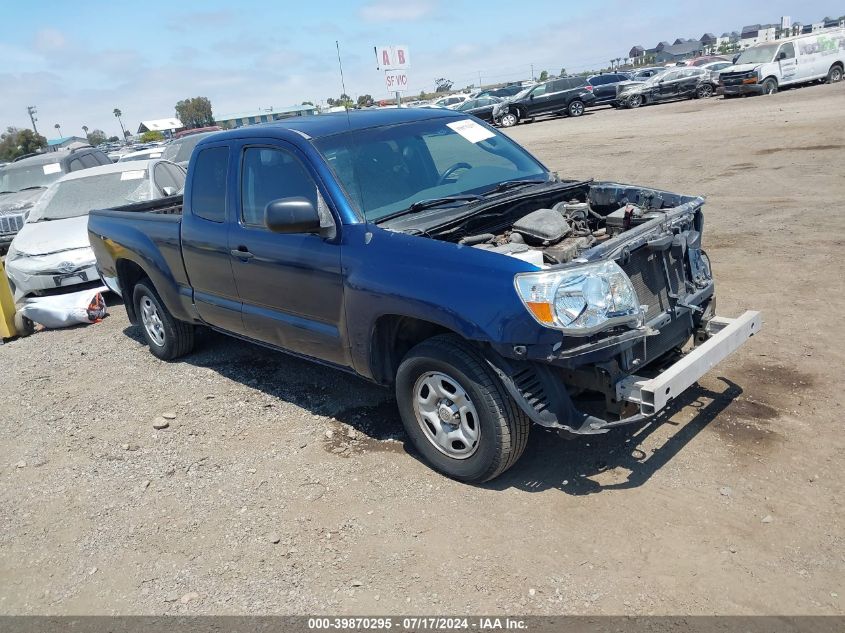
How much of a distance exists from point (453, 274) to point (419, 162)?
1451 millimetres

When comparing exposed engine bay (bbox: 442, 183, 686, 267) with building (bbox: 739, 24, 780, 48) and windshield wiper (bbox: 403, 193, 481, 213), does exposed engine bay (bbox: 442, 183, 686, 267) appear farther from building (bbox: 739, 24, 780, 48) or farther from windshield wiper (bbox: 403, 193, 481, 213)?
building (bbox: 739, 24, 780, 48)

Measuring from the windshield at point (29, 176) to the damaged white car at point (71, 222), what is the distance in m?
4.94

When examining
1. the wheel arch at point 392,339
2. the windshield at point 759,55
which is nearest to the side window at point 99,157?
the wheel arch at point 392,339

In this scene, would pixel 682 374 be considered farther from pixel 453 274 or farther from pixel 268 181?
pixel 268 181

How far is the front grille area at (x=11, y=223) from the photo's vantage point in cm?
1333

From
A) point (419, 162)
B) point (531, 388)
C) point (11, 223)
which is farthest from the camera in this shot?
point (11, 223)

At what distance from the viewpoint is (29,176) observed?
14.9 meters

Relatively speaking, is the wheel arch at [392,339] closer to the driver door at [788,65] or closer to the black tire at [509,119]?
the driver door at [788,65]

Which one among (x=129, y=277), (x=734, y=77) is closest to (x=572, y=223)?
(x=129, y=277)

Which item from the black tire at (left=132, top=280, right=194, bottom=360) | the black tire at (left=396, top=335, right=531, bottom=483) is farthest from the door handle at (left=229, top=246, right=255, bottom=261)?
the black tire at (left=132, top=280, right=194, bottom=360)

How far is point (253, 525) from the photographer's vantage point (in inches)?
156

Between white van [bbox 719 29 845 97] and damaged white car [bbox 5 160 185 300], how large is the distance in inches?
933

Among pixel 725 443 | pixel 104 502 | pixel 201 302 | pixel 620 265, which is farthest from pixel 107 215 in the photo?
pixel 725 443

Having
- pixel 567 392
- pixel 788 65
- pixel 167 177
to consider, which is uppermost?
pixel 167 177
